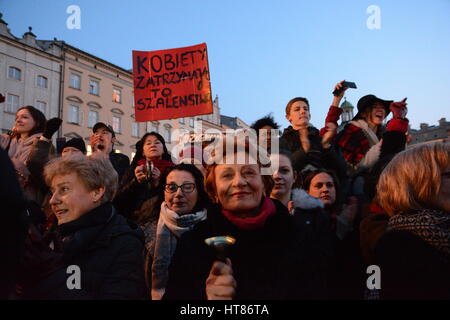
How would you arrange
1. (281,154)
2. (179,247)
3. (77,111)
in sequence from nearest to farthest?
(179,247), (281,154), (77,111)

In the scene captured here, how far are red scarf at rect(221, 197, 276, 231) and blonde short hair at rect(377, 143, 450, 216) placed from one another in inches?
24.9

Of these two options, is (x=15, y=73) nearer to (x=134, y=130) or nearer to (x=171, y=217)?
(x=134, y=130)

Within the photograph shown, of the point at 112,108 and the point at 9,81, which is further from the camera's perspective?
the point at 112,108

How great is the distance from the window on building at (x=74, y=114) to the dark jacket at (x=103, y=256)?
31040mm

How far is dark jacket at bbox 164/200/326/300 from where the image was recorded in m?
1.82

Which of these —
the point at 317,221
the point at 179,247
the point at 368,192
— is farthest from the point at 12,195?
the point at 368,192

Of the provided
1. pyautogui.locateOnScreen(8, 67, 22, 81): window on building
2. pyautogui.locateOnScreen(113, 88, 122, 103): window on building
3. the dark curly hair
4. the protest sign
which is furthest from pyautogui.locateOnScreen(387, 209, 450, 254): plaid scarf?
pyautogui.locateOnScreen(113, 88, 122, 103): window on building

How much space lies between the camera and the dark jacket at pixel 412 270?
5.11ft

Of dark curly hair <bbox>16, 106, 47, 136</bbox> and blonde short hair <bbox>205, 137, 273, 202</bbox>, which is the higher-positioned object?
dark curly hair <bbox>16, 106, 47, 136</bbox>

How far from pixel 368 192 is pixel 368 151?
0.74 meters

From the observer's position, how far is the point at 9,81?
26.3 metres

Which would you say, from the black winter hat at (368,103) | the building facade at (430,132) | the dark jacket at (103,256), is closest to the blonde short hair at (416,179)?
the dark jacket at (103,256)

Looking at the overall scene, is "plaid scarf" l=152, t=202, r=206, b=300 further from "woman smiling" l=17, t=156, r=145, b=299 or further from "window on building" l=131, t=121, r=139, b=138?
"window on building" l=131, t=121, r=139, b=138
